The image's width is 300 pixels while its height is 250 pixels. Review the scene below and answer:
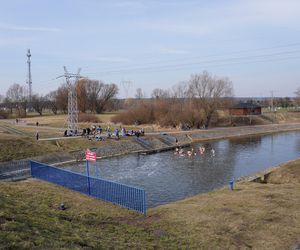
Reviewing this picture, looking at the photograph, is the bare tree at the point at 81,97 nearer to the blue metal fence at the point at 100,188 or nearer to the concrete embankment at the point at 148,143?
the concrete embankment at the point at 148,143

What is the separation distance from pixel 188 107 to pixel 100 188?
2537 inches

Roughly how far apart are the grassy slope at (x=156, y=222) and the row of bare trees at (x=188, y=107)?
60610mm

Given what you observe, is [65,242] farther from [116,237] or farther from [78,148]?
[78,148]

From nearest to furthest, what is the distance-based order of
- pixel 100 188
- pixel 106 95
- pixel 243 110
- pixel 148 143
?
pixel 100 188
pixel 148 143
pixel 243 110
pixel 106 95

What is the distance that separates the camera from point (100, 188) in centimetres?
2228

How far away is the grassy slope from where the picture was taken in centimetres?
1270

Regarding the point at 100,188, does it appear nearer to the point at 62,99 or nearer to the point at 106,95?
the point at 62,99

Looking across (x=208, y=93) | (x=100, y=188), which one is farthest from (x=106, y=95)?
(x=100, y=188)

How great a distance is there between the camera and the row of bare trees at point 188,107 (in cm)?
8369

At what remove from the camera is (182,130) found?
3068 inches

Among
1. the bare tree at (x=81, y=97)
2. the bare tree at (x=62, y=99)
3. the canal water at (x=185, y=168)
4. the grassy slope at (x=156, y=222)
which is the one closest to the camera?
the grassy slope at (x=156, y=222)

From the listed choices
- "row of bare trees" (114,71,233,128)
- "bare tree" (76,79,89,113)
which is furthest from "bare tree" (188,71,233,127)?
"bare tree" (76,79,89,113)

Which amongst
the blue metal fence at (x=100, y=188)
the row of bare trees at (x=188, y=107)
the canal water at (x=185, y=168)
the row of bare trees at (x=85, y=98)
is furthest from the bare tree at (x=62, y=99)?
the blue metal fence at (x=100, y=188)

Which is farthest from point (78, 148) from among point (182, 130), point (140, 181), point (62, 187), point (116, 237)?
point (116, 237)
